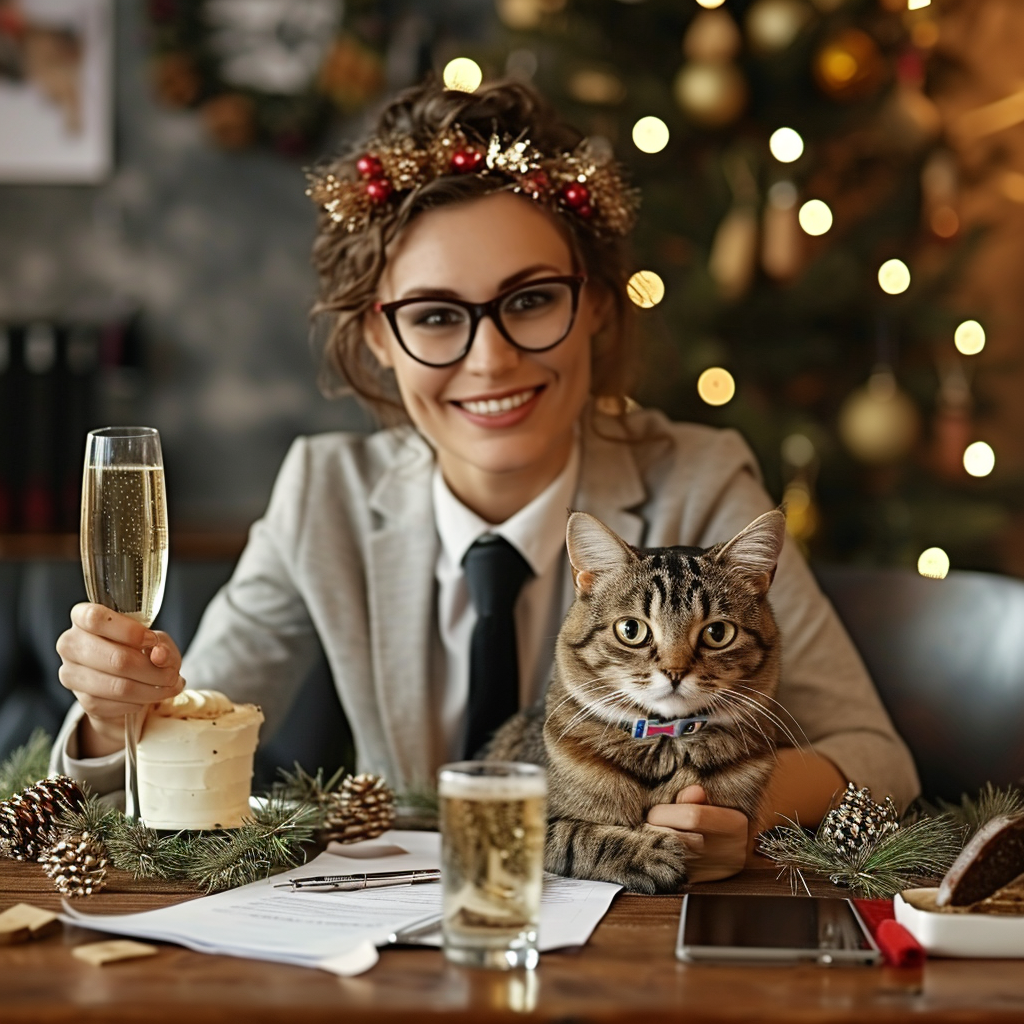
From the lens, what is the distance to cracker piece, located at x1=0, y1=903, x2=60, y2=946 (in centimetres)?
80

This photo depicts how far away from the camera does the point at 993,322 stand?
115 inches

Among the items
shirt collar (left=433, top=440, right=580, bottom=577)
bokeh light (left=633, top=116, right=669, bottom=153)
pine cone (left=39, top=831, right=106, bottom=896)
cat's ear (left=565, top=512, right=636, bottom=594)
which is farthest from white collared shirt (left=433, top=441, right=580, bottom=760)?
bokeh light (left=633, top=116, right=669, bottom=153)

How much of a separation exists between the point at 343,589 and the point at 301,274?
7.17ft

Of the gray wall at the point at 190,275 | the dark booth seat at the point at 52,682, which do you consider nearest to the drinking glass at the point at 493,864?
the dark booth seat at the point at 52,682

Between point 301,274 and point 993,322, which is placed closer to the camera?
point 993,322

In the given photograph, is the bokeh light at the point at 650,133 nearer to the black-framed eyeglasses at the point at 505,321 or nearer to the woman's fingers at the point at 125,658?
the black-framed eyeglasses at the point at 505,321

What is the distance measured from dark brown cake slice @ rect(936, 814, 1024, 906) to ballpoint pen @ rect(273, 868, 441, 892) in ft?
1.25

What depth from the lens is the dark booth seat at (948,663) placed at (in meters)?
1.54

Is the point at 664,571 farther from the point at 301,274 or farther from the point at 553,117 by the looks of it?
the point at 301,274

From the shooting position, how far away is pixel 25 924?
0.81 meters

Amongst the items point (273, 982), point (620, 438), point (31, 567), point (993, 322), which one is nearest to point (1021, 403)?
point (993, 322)

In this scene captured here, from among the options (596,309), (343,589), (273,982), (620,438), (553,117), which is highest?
(553,117)

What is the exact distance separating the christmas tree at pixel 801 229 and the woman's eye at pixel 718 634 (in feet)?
5.43

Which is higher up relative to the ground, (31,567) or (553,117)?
(553,117)
